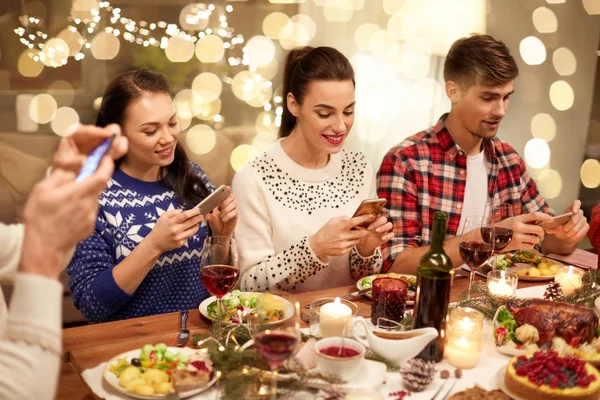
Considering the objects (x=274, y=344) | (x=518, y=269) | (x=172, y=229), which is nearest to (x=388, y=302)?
(x=274, y=344)

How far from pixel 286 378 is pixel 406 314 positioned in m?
0.53

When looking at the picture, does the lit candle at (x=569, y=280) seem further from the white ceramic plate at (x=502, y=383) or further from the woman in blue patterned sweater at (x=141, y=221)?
the woman in blue patterned sweater at (x=141, y=221)

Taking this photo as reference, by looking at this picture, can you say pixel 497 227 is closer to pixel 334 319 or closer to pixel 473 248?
pixel 473 248

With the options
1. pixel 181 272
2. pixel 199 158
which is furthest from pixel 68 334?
pixel 199 158

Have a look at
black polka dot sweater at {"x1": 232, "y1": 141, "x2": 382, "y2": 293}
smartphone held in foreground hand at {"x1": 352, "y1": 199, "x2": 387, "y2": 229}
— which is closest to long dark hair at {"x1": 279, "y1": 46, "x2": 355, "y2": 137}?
black polka dot sweater at {"x1": 232, "y1": 141, "x2": 382, "y2": 293}

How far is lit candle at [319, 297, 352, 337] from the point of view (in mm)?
1426

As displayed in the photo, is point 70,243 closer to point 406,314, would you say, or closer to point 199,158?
point 406,314

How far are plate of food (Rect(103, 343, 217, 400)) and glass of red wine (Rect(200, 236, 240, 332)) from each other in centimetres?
18

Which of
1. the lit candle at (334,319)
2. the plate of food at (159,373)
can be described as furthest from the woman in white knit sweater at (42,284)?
the lit candle at (334,319)

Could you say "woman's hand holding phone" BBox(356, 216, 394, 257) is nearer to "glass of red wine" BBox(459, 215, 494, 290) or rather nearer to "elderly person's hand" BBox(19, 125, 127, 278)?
"glass of red wine" BBox(459, 215, 494, 290)

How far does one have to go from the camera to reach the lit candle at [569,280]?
6.04ft

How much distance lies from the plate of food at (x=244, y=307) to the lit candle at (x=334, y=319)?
0.09 metres

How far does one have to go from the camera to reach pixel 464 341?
4.52ft

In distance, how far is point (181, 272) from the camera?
2.07 meters
